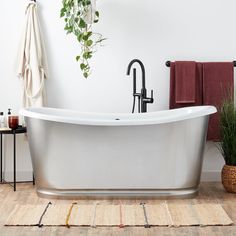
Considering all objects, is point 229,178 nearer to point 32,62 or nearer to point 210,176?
point 210,176

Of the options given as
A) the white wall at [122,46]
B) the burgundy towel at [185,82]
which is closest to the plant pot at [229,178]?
the burgundy towel at [185,82]

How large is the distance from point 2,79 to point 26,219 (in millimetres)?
1743

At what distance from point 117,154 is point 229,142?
3.34 feet

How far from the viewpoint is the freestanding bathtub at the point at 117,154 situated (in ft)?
14.4

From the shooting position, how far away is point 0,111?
5227mm

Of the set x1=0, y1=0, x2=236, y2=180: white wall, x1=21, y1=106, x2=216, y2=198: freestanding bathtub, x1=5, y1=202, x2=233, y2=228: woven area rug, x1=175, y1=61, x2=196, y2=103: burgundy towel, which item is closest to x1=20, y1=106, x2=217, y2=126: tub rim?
x1=21, y1=106, x2=216, y2=198: freestanding bathtub

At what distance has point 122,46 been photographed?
521 cm

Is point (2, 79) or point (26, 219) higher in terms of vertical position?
point (2, 79)

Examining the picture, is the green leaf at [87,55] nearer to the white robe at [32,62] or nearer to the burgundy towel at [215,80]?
the white robe at [32,62]

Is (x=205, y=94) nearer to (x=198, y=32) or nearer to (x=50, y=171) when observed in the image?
(x=198, y=32)

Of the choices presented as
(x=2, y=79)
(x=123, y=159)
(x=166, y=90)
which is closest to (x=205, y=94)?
(x=166, y=90)

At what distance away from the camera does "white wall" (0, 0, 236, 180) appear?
5191 mm

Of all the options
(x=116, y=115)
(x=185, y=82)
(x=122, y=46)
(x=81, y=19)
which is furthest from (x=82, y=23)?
(x=185, y=82)

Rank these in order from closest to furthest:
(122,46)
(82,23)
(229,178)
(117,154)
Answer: (117,154)
(229,178)
(82,23)
(122,46)
